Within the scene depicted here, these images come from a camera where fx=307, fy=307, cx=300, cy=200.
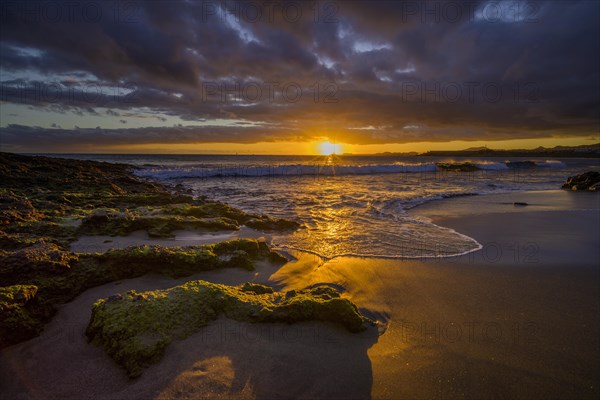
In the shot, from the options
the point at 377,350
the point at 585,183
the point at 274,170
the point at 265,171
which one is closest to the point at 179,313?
the point at 377,350

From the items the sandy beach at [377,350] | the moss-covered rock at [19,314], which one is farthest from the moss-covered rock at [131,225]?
the moss-covered rock at [19,314]

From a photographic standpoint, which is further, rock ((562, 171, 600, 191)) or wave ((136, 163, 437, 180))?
wave ((136, 163, 437, 180))

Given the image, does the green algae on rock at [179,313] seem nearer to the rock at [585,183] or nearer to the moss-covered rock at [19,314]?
the moss-covered rock at [19,314]

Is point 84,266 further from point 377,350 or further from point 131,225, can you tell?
point 377,350

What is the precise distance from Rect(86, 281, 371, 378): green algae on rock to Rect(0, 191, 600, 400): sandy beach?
85 mm

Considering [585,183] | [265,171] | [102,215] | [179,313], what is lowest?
[179,313]

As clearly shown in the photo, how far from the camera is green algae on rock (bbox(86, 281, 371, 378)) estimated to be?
7.94 feet

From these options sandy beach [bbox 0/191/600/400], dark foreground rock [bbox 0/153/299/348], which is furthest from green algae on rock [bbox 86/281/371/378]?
dark foreground rock [bbox 0/153/299/348]

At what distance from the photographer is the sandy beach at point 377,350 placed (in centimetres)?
225

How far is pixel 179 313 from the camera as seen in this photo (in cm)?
279

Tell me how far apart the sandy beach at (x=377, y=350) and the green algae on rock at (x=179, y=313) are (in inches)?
3.3

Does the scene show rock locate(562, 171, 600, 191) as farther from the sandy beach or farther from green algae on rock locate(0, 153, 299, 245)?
green algae on rock locate(0, 153, 299, 245)

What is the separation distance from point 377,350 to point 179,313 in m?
1.81

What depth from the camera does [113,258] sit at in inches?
147
